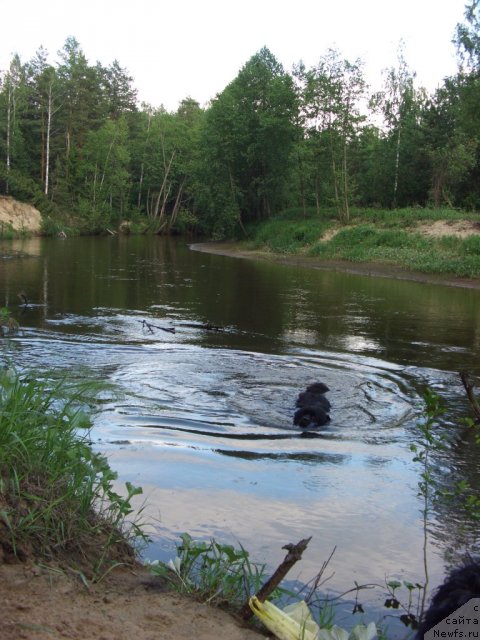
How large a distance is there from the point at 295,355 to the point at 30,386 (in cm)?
809

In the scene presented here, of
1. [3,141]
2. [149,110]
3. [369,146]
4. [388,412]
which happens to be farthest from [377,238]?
[149,110]

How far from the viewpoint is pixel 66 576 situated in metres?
3.48

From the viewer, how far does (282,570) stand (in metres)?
3.21

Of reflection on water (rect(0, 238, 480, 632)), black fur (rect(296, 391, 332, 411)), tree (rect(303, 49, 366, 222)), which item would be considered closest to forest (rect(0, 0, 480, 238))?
tree (rect(303, 49, 366, 222))

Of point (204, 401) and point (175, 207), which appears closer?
point (204, 401)

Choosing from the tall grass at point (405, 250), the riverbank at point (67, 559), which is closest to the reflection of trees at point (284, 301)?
the tall grass at point (405, 250)

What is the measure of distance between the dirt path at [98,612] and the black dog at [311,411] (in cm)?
467

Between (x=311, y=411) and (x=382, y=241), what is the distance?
30.5 m

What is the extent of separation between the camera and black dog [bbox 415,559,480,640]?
9.38 feet

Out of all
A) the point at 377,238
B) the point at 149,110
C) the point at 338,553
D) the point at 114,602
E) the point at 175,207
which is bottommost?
the point at 338,553

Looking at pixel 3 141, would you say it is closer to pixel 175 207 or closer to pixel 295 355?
pixel 175 207

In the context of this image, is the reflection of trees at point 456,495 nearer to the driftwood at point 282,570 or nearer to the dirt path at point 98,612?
the driftwood at point 282,570

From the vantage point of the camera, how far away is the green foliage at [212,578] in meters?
3.74

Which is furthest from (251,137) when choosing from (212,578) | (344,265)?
(212,578)
